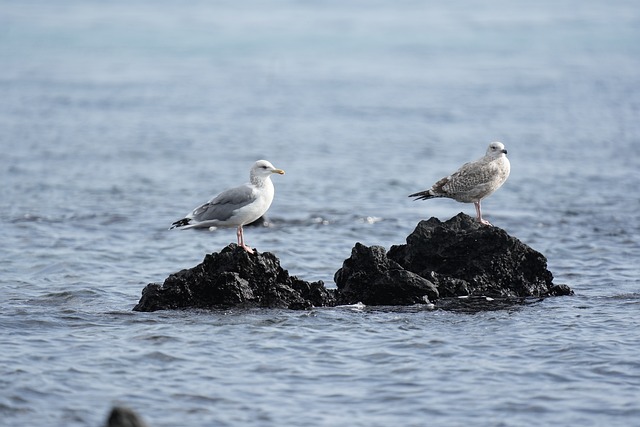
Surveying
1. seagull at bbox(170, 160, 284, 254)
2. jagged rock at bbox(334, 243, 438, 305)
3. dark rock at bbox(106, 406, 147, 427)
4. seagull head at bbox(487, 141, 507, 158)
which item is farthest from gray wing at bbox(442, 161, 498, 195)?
dark rock at bbox(106, 406, 147, 427)

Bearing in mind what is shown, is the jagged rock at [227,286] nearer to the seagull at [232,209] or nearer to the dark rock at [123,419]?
the seagull at [232,209]

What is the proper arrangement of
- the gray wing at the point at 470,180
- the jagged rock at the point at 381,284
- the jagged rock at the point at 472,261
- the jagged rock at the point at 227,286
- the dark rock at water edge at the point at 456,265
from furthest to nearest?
the gray wing at the point at 470,180
the jagged rock at the point at 472,261
the dark rock at water edge at the point at 456,265
the jagged rock at the point at 381,284
the jagged rock at the point at 227,286

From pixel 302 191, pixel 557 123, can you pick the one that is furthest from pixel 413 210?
pixel 557 123

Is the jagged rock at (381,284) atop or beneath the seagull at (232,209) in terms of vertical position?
beneath

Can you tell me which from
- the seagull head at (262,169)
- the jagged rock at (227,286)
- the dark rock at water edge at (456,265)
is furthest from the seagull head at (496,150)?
the jagged rock at (227,286)

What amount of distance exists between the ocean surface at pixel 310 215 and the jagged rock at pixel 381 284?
238 mm

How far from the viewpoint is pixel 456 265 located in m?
11.5

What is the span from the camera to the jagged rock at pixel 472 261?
1136 centimetres

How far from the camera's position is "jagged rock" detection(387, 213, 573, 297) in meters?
11.4

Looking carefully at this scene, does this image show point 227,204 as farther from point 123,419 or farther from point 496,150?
point 123,419

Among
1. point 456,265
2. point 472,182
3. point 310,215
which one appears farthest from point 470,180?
point 310,215

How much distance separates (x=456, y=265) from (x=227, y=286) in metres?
2.63

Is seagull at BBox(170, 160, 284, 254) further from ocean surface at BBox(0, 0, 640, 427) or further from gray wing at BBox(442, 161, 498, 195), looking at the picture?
gray wing at BBox(442, 161, 498, 195)

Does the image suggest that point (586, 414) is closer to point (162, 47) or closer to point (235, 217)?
point (235, 217)
